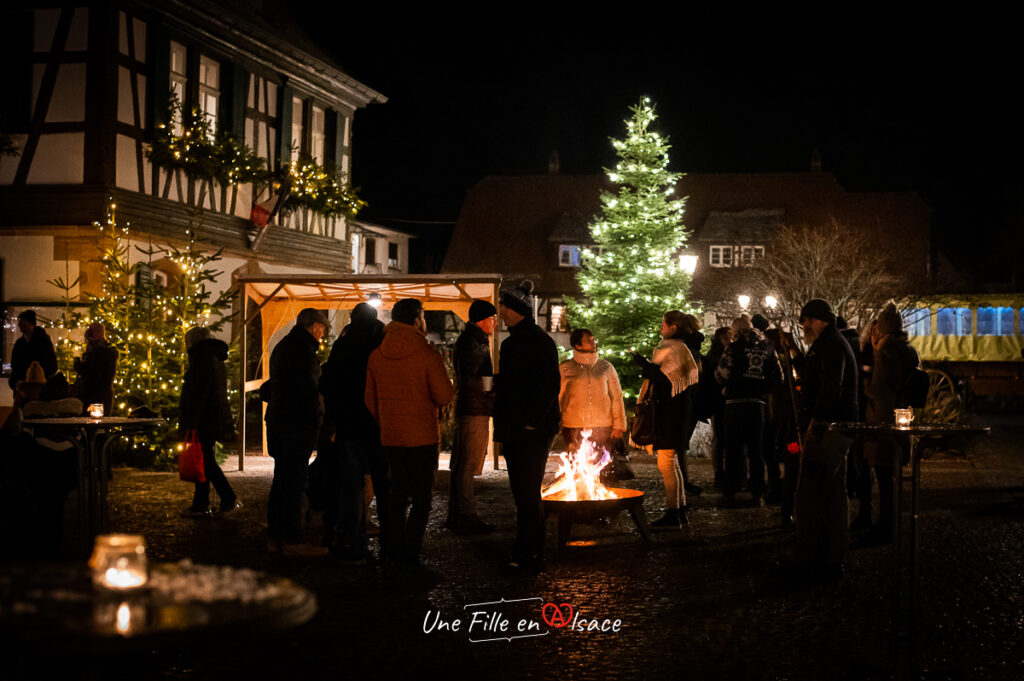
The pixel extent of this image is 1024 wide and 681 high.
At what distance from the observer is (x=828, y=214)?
44.9 meters

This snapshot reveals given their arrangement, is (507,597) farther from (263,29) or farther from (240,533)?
(263,29)

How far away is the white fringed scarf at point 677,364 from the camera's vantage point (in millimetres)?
9821

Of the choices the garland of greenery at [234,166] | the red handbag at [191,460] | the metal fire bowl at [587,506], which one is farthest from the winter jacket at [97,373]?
the garland of greenery at [234,166]

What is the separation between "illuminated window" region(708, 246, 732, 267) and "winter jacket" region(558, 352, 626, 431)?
35436 mm

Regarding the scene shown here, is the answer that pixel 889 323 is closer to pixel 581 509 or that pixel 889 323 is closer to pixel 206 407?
pixel 581 509

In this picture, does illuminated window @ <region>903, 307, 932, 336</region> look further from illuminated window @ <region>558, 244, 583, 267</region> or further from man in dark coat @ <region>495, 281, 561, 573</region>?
man in dark coat @ <region>495, 281, 561, 573</region>

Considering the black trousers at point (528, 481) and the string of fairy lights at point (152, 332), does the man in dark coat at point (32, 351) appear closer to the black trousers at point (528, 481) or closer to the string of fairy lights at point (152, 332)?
the string of fairy lights at point (152, 332)

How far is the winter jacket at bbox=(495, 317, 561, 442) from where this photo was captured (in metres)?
7.86

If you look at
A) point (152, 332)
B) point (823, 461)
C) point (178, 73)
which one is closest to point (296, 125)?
point (178, 73)

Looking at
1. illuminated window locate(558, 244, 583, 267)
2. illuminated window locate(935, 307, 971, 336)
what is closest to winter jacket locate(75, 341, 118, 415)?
illuminated window locate(935, 307, 971, 336)

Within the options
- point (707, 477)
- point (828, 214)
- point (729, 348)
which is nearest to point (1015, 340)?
point (828, 214)

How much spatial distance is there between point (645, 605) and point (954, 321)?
1387 inches

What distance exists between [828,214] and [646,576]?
39.6 m

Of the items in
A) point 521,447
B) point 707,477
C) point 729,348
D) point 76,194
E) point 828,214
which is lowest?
point 707,477
